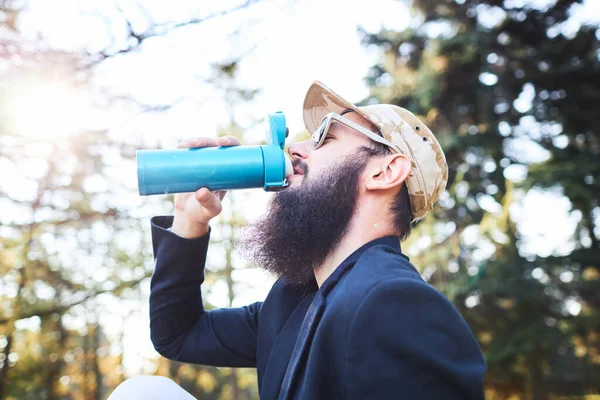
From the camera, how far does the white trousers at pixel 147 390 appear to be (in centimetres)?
173

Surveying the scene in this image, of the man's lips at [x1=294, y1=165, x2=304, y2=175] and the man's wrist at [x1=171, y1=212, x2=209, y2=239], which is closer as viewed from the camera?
the man's lips at [x1=294, y1=165, x2=304, y2=175]

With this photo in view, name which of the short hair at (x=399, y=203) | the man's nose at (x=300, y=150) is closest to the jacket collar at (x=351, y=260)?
the short hair at (x=399, y=203)

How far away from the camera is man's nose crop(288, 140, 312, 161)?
1.98 meters

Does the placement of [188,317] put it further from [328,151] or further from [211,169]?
[328,151]

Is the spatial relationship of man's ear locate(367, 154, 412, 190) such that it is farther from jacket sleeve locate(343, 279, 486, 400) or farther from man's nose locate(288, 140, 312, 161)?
jacket sleeve locate(343, 279, 486, 400)

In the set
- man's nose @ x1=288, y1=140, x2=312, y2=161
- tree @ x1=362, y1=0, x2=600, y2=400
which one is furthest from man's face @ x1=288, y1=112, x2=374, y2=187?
tree @ x1=362, y1=0, x2=600, y2=400

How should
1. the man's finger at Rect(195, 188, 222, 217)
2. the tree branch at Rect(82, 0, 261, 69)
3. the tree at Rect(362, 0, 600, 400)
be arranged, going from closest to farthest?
1. the man's finger at Rect(195, 188, 222, 217)
2. the tree branch at Rect(82, 0, 261, 69)
3. the tree at Rect(362, 0, 600, 400)

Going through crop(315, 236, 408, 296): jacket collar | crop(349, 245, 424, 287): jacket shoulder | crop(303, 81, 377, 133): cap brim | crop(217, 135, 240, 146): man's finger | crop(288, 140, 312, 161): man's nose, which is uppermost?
crop(303, 81, 377, 133): cap brim

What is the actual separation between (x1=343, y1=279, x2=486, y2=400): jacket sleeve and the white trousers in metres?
0.89

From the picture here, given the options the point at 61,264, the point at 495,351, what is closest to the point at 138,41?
the point at 61,264

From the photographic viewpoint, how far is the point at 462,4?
12.3 meters

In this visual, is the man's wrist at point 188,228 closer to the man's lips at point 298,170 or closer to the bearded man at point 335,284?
the bearded man at point 335,284

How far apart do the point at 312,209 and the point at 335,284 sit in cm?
36

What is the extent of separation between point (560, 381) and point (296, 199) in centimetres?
1369
